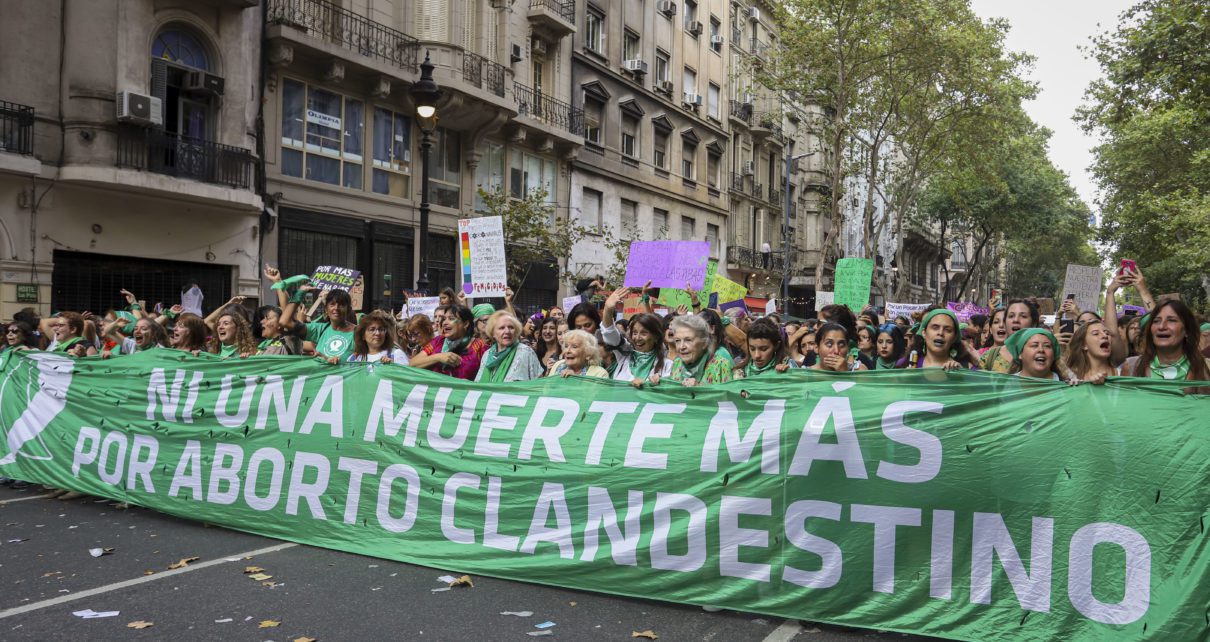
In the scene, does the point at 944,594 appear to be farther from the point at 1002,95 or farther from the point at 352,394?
the point at 1002,95

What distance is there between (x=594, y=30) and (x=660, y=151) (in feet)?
19.1

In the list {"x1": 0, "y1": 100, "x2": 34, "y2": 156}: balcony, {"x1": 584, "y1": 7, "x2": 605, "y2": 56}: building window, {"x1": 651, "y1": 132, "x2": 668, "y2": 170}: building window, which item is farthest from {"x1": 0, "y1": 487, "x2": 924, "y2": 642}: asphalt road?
{"x1": 651, "y1": 132, "x2": 668, "y2": 170}: building window

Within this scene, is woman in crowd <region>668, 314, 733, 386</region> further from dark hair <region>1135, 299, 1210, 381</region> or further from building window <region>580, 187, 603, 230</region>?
building window <region>580, 187, 603, 230</region>

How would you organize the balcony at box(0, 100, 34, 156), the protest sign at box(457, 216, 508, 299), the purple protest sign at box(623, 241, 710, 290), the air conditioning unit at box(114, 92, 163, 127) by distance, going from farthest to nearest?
the air conditioning unit at box(114, 92, 163, 127) → the balcony at box(0, 100, 34, 156) → the protest sign at box(457, 216, 508, 299) → the purple protest sign at box(623, 241, 710, 290)

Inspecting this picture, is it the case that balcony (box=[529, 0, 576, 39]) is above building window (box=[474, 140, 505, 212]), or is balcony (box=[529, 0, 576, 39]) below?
above

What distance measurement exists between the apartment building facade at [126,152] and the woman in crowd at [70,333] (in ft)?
23.6

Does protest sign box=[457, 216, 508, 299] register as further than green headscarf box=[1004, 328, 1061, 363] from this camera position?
Yes

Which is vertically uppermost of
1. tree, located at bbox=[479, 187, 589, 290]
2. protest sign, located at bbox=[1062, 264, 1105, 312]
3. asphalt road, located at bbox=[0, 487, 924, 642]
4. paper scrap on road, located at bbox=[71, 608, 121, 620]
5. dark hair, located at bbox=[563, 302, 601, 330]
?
tree, located at bbox=[479, 187, 589, 290]

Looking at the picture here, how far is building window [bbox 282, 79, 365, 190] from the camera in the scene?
744 inches

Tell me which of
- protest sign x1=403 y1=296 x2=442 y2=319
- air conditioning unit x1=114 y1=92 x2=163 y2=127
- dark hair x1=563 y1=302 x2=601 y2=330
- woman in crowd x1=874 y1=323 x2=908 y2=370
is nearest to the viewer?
woman in crowd x1=874 y1=323 x2=908 y2=370

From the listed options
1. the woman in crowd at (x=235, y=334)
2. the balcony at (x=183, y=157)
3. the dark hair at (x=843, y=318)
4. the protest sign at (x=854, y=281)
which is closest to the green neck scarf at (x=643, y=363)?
the dark hair at (x=843, y=318)

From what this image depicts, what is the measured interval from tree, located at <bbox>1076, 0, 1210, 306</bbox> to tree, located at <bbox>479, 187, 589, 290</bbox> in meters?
12.5

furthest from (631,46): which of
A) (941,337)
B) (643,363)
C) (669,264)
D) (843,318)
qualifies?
(941,337)

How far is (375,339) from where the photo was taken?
7070 mm
